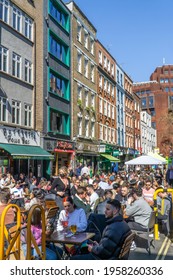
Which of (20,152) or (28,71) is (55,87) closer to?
(28,71)

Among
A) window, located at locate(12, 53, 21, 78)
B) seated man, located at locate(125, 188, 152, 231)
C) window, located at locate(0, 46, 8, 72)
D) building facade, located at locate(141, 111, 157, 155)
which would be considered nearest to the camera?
seated man, located at locate(125, 188, 152, 231)

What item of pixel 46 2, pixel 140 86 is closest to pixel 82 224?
pixel 46 2

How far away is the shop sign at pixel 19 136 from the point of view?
1936 cm

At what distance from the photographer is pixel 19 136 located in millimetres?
20891

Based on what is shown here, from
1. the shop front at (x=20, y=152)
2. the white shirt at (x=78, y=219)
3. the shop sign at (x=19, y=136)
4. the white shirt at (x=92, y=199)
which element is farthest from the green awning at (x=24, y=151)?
the white shirt at (x=78, y=219)

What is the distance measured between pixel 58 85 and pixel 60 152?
578 centimetres

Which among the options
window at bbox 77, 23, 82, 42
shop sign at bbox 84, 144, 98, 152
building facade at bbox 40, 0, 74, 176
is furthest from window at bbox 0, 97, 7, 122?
window at bbox 77, 23, 82, 42

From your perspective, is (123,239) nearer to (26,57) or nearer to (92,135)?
(26,57)

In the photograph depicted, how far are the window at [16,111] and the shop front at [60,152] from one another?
3.28m

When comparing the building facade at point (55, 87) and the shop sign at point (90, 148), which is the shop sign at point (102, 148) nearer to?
the shop sign at point (90, 148)

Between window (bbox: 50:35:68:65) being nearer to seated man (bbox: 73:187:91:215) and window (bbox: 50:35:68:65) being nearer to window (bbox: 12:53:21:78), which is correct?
window (bbox: 12:53:21:78)

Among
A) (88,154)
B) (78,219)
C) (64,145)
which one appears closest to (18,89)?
(64,145)

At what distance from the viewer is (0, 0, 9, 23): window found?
20.1 m

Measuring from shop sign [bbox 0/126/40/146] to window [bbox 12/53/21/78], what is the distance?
382 centimetres
